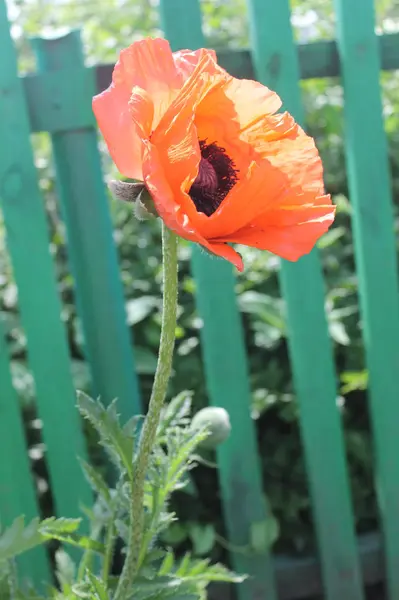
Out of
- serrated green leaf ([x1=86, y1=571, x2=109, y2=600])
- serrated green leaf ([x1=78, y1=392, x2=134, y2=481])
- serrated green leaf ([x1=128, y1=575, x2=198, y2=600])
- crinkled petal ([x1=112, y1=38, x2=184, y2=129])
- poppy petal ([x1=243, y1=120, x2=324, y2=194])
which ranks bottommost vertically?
serrated green leaf ([x1=128, y1=575, x2=198, y2=600])

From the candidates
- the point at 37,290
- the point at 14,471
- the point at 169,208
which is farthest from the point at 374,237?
the point at 169,208

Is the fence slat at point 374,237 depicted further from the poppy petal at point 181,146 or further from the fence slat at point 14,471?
the poppy petal at point 181,146

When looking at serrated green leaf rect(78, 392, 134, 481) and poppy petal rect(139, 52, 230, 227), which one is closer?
poppy petal rect(139, 52, 230, 227)

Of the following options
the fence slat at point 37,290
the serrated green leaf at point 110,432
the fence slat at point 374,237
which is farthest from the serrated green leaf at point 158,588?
the fence slat at point 374,237

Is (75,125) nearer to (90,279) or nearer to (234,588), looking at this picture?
(90,279)

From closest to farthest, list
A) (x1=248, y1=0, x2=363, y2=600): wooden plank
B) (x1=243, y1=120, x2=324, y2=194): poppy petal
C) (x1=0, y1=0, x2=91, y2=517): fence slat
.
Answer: (x1=243, y1=120, x2=324, y2=194): poppy petal < (x1=0, y1=0, x2=91, y2=517): fence slat < (x1=248, y1=0, x2=363, y2=600): wooden plank

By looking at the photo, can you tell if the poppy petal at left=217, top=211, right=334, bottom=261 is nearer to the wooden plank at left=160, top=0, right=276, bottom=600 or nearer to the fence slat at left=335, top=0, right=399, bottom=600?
the wooden plank at left=160, top=0, right=276, bottom=600

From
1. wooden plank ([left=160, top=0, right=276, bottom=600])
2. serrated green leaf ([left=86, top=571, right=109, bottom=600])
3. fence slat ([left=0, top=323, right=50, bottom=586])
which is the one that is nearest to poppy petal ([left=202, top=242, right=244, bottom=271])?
serrated green leaf ([left=86, top=571, right=109, bottom=600])

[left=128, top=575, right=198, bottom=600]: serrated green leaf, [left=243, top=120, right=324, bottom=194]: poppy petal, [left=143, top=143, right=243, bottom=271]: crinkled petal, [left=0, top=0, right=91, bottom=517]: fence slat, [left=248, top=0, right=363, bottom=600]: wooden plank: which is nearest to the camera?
[left=143, top=143, right=243, bottom=271]: crinkled petal
